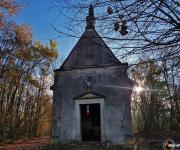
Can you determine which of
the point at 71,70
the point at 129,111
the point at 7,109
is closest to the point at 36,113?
the point at 7,109

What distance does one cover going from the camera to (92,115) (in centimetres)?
1711

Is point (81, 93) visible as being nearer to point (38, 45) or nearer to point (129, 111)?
point (129, 111)

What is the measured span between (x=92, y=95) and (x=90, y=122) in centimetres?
353

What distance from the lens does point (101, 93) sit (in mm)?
14102

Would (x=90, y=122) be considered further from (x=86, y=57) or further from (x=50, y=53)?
(x=50, y=53)

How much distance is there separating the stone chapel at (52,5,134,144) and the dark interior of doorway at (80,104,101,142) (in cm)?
10

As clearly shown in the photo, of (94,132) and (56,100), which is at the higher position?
(56,100)

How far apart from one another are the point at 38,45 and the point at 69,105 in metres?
13.9

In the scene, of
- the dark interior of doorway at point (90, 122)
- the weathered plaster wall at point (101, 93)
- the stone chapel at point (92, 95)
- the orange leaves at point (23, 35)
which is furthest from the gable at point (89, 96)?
the orange leaves at point (23, 35)

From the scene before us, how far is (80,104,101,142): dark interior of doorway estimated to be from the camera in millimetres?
15719

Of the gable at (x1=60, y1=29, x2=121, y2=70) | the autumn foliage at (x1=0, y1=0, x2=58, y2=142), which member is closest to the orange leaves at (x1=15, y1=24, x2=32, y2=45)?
the autumn foliage at (x1=0, y1=0, x2=58, y2=142)

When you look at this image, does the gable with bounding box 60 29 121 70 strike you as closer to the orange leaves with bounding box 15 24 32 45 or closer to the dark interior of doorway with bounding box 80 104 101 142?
the dark interior of doorway with bounding box 80 104 101 142

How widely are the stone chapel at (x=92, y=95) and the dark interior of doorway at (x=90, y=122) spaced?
4.1 inches

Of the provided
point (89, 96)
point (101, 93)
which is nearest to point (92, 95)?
point (89, 96)
